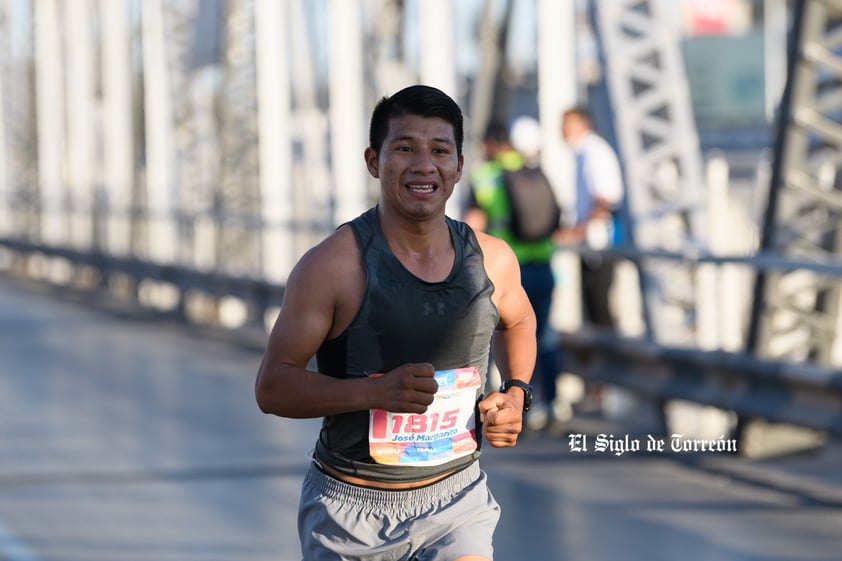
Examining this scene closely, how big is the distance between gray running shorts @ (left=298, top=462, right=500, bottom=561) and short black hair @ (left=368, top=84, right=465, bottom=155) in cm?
Answer: 75

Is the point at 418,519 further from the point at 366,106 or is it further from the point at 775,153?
the point at 366,106

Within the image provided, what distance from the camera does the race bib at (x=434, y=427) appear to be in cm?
431

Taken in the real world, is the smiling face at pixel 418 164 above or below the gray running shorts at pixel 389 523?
above

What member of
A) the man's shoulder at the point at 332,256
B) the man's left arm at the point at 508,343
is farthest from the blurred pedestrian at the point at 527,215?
the man's shoulder at the point at 332,256

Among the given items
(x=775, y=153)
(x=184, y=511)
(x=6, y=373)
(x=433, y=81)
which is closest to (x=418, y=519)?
(x=184, y=511)

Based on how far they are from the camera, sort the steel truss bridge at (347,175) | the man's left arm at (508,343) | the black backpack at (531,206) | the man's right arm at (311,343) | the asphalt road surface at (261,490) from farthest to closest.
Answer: the black backpack at (531,206), the steel truss bridge at (347,175), the asphalt road surface at (261,490), the man's left arm at (508,343), the man's right arm at (311,343)

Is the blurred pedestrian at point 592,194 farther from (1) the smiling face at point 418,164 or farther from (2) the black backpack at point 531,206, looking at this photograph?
(1) the smiling face at point 418,164

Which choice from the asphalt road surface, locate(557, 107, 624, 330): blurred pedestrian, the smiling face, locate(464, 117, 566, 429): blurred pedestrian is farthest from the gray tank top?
locate(557, 107, 624, 330): blurred pedestrian

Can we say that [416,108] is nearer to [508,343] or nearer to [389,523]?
[508,343]

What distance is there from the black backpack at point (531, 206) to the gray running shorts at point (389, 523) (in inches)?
267

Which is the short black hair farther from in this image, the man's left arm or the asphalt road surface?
the asphalt road surface

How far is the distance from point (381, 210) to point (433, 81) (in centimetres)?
1402

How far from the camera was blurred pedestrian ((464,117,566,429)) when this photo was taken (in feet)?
36.8

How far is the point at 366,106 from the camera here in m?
20.4
